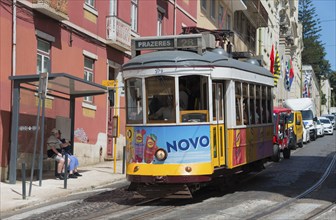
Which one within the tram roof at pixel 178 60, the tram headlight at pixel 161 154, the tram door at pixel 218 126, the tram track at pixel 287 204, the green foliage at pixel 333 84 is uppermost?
the green foliage at pixel 333 84

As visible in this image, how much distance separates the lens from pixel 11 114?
48.5ft

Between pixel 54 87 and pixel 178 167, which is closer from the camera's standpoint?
pixel 178 167

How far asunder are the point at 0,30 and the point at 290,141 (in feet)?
40.3

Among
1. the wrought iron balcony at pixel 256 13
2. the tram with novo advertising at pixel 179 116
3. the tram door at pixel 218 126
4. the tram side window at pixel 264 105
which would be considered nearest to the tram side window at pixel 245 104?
the tram with novo advertising at pixel 179 116

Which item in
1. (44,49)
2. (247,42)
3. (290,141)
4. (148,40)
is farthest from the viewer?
(247,42)

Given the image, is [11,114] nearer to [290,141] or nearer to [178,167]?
[178,167]

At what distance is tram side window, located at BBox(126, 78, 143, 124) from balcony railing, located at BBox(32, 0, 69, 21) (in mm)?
6352

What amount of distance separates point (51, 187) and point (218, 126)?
5.17m

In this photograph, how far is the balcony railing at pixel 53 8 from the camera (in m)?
15.7

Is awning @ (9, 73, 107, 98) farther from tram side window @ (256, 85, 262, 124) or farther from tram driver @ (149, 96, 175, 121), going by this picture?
tram side window @ (256, 85, 262, 124)

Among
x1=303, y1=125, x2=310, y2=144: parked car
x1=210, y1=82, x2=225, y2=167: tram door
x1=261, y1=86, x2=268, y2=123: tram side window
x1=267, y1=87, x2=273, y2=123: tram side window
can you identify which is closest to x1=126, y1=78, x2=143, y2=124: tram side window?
x1=210, y1=82, x2=225, y2=167: tram door

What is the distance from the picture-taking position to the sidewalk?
11250 mm

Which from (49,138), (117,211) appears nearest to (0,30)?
(49,138)

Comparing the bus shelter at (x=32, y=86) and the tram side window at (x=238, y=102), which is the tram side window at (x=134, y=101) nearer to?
the tram side window at (x=238, y=102)
